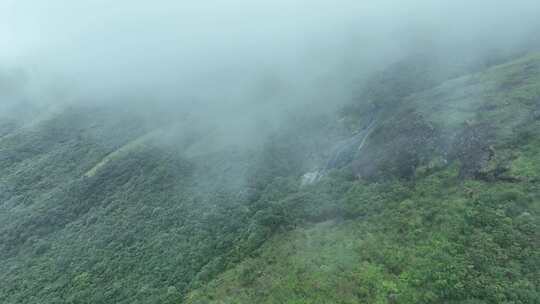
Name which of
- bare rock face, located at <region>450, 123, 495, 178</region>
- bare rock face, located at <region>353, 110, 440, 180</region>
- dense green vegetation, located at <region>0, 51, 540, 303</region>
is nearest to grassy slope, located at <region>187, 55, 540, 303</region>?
dense green vegetation, located at <region>0, 51, 540, 303</region>

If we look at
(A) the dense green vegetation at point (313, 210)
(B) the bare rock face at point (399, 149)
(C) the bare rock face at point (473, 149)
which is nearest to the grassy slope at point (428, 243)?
(A) the dense green vegetation at point (313, 210)

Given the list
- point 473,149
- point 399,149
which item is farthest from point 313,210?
point 473,149

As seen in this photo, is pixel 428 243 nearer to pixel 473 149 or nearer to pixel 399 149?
pixel 473 149

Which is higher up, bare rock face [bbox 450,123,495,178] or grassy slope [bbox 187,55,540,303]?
bare rock face [bbox 450,123,495,178]

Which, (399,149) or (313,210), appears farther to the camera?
(399,149)

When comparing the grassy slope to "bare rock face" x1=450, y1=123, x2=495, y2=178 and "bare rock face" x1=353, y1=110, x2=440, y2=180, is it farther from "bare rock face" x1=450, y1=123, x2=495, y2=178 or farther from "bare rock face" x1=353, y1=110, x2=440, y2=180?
"bare rock face" x1=353, y1=110, x2=440, y2=180

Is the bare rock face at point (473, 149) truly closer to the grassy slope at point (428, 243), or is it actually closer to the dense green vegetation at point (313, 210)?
the dense green vegetation at point (313, 210)

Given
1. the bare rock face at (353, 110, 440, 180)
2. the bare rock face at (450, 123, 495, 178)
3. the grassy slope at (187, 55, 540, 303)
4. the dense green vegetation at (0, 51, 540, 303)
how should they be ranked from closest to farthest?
the grassy slope at (187, 55, 540, 303) < the dense green vegetation at (0, 51, 540, 303) < the bare rock face at (450, 123, 495, 178) < the bare rock face at (353, 110, 440, 180)

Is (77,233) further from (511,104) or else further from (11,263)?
(511,104)
